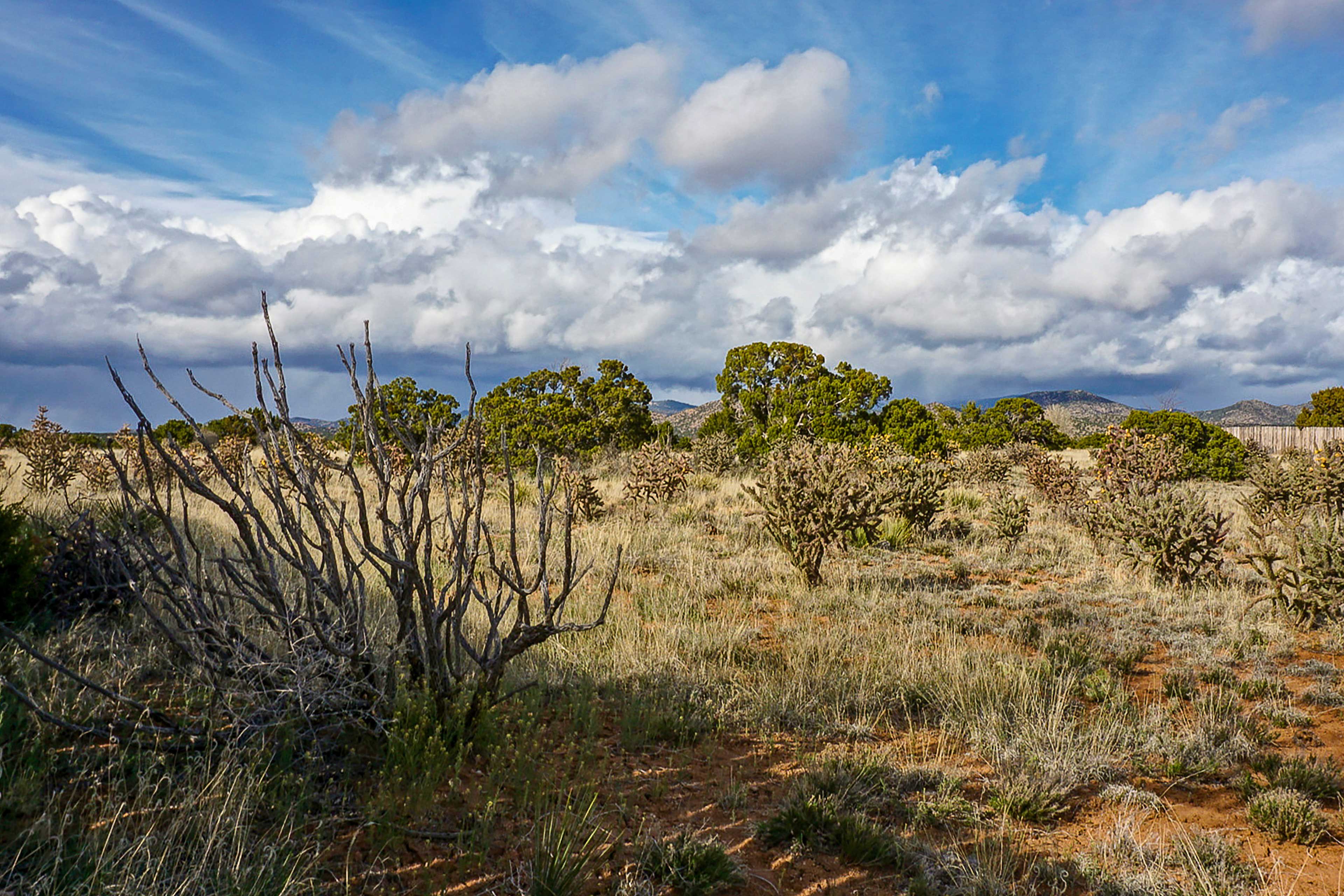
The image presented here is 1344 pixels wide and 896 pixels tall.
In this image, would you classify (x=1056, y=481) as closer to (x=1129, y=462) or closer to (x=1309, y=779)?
(x=1129, y=462)

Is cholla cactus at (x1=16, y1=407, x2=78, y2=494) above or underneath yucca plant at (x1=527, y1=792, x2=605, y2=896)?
above

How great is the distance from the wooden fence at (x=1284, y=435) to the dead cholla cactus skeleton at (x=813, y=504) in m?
25.7

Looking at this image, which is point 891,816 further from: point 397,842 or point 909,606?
point 909,606

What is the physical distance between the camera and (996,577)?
995cm

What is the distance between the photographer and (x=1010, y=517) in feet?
38.9

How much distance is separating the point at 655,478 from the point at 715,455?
28.8 ft

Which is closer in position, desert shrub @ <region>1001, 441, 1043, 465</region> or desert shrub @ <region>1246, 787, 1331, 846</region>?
desert shrub @ <region>1246, 787, 1331, 846</region>

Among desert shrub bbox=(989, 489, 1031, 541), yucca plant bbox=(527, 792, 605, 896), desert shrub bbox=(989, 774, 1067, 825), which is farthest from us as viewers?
desert shrub bbox=(989, 489, 1031, 541)

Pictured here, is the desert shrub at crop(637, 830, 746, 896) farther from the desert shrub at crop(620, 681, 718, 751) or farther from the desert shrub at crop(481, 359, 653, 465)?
the desert shrub at crop(481, 359, 653, 465)

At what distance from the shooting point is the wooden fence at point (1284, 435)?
2772cm

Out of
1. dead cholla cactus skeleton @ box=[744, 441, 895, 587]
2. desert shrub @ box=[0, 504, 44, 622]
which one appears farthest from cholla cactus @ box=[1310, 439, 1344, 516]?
desert shrub @ box=[0, 504, 44, 622]

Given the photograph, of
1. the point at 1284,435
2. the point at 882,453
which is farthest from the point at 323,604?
the point at 1284,435

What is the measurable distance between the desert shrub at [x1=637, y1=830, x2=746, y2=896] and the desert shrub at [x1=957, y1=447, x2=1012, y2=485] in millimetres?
18854

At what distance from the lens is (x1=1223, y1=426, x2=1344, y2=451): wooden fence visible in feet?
90.9
